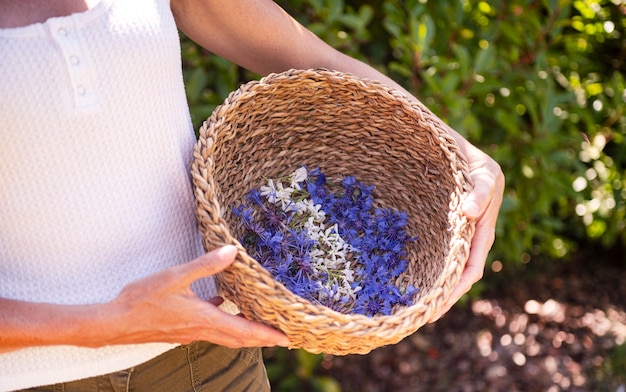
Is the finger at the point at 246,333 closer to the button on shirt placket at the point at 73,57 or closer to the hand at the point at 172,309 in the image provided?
the hand at the point at 172,309

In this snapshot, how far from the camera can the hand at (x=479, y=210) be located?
1023 mm

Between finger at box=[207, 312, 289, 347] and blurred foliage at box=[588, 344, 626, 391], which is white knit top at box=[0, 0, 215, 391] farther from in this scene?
blurred foliage at box=[588, 344, 626, 391]

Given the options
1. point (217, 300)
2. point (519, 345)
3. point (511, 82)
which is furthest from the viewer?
point (519, 345)

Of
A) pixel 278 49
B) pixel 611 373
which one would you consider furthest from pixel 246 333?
pixel 611 373

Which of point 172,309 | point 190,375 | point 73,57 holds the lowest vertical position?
point 190,375

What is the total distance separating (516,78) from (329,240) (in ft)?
3.82

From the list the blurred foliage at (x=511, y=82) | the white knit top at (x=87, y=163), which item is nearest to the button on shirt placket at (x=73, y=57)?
the white knit top at (x=87, y=163)

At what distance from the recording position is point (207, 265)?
84cm

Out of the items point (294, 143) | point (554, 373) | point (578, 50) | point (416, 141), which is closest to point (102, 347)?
point (294, 143)

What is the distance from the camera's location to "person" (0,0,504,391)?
83cm

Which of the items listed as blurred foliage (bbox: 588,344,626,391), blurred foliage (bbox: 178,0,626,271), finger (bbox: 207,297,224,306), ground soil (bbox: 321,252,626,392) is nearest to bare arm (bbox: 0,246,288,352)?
finger (bbox: 207,297,224,306)

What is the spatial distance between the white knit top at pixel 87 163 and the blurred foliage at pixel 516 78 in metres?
0.75

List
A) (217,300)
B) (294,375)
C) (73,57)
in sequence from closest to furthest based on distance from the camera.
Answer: (73,57)
(217,300)
(294,375)

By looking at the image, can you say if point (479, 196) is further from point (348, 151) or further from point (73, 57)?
point (73, 57)
